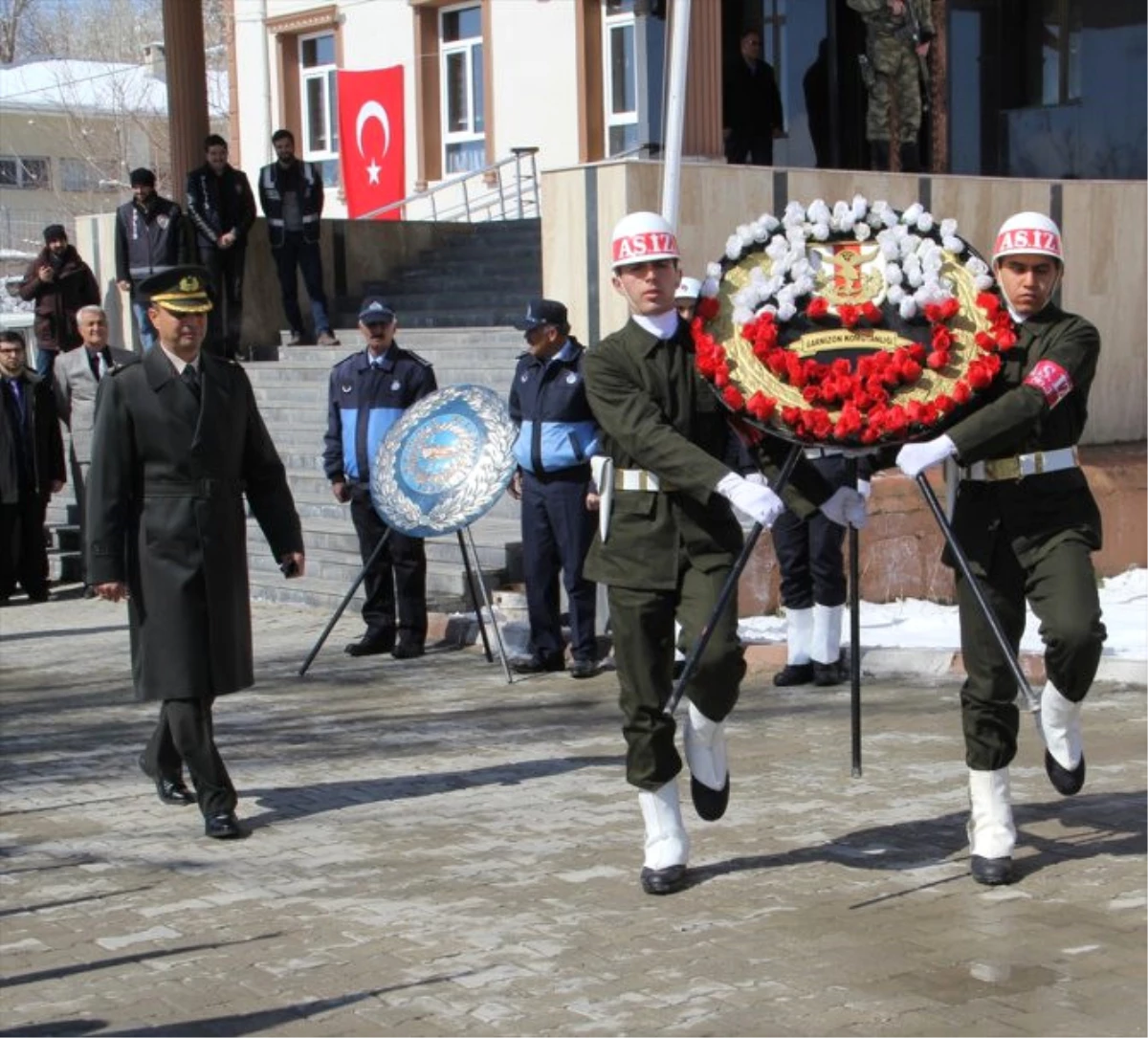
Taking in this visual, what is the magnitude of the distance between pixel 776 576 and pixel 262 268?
884cm

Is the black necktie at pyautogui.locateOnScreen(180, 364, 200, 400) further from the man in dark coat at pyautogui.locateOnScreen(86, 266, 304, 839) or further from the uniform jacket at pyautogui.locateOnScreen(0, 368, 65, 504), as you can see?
the uniform jacket at pyautogui.locateOnScreen(0, 368, 65, 504)

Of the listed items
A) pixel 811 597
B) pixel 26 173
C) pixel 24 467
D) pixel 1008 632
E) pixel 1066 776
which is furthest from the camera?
pixel 26 173

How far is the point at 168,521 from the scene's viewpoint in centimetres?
792

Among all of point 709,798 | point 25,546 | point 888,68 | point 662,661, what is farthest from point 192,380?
point 888,68

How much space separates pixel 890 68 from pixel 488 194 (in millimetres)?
8396

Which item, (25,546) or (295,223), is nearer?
(25,546)

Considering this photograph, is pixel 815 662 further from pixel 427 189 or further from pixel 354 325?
pixel 427 189

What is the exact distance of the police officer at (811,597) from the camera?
10898 mm

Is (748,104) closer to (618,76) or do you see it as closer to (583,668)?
(618,76)

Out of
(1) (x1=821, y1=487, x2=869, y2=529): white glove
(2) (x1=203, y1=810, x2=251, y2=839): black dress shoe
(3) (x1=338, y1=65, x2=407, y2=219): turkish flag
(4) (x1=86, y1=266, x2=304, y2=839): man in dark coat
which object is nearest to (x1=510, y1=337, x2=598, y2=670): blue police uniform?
(4) (x1=86, y1=266, x2=304, y2=839): man in dark coat

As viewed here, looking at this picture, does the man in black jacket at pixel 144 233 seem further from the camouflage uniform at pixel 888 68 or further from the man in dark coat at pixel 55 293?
the camouflage uniform at pixel 888 68

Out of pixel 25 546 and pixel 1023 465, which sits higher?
pixel 1023 465

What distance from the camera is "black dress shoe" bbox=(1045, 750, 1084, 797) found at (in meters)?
7.23

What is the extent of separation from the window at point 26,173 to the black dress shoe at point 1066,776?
55352 mm
